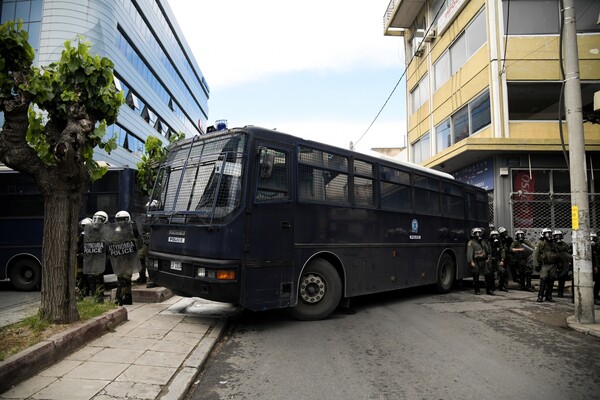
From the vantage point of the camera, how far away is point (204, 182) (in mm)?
6258

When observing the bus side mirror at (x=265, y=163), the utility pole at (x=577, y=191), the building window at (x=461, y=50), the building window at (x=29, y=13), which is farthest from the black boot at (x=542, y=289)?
the building window at (x=29, y=13)

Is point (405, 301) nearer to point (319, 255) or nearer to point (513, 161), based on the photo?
point (319, 255)

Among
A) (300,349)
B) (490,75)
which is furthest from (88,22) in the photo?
(300,349)

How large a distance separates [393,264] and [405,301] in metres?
1.29

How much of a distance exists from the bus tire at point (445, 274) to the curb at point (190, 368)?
6453 millimetres

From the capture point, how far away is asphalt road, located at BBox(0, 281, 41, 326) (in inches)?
271

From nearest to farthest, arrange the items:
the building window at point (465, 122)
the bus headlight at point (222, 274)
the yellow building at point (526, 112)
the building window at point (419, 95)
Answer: the bus headlight at point (222, 274), the yellow building at point (526, 112), the building window at point (465, 122), the building window at point (419, 95)

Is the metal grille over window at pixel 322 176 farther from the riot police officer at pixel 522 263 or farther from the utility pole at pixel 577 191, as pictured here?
the riot police officer at pixel 522 263

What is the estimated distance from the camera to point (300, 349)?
5387 mm

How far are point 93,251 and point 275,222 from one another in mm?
3643

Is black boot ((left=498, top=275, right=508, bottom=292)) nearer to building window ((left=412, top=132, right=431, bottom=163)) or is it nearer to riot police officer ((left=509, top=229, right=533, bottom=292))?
riot police officer ((left=509, top=229, right=533, bottom=292))

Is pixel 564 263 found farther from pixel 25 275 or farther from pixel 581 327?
pixel 25 275

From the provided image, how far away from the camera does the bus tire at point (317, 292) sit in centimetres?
688

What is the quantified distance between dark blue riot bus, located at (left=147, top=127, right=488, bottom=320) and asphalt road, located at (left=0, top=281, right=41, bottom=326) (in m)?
2.43
